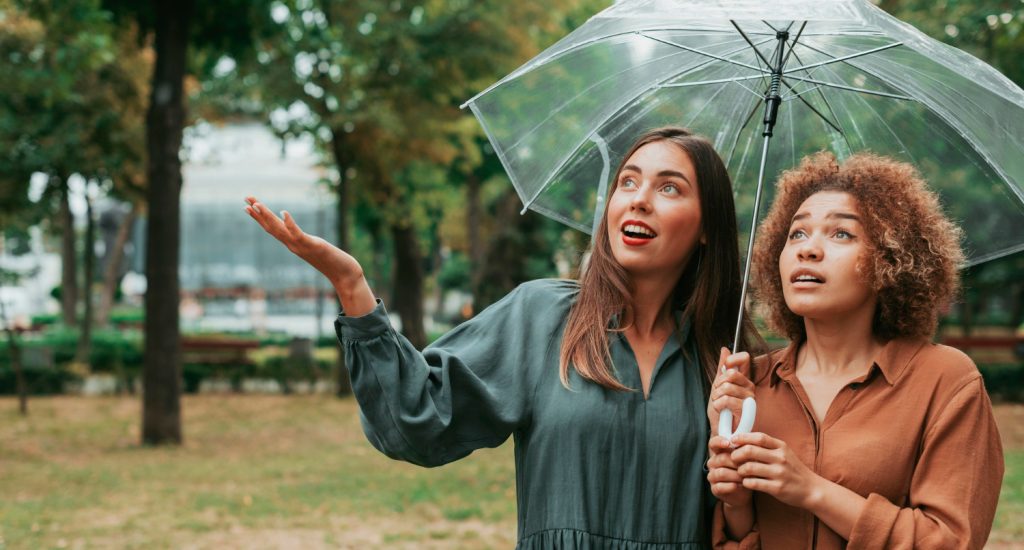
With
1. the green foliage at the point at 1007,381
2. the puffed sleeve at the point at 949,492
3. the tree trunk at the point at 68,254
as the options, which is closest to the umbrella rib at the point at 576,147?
the puffed sleeve at the point at 949,492

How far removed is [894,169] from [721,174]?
47cm

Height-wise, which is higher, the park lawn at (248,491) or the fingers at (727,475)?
the fingers at (727,475)

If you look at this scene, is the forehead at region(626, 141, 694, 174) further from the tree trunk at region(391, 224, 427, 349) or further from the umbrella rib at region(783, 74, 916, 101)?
the tree trunk at region(391, 224, 427, 349)

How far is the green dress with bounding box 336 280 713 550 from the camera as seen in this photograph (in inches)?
104

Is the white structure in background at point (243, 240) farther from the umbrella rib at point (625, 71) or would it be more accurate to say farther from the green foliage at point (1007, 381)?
the umbrella rib at point (625, 71)

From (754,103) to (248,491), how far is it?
778 cm

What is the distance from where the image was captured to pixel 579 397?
107 inches

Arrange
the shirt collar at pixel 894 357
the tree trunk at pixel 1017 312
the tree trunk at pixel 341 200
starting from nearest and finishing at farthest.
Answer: the shirt collar at pixel 894 357, the tree trunk at pixel 341 200, the tree trunk at pixel 1017 312

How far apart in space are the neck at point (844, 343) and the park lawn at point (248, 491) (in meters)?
5.48

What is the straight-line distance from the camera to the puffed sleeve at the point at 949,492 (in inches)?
91.7

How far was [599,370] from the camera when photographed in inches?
108

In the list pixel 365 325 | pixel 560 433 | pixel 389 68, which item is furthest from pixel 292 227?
pixel 389 68

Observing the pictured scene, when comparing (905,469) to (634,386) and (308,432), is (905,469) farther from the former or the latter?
(308,432)

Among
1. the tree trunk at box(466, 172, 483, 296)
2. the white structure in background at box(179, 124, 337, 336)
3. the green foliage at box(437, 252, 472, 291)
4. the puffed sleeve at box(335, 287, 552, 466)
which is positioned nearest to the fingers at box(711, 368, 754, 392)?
the puffed sleeve at box(335, 287, 552, 466)
